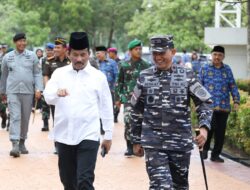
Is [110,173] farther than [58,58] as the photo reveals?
No

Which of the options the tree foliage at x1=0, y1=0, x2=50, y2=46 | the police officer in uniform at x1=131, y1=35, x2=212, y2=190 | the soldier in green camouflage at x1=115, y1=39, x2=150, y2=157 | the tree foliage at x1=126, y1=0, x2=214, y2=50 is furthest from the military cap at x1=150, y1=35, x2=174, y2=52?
the tree foliage at x1=0, y1=0, x2=50, y2=46

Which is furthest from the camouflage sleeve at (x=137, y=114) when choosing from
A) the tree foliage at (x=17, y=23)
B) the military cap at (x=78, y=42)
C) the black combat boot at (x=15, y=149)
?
the tree foliage at (x=17, y=23)

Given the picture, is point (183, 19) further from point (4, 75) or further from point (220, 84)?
point (220, 84)

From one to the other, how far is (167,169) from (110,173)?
4080 mm

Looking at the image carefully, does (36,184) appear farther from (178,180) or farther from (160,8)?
(160,8)

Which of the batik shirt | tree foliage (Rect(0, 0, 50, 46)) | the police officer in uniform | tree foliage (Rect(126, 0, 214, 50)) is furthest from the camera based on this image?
tree foliage (Rect(0, 0, 50, 46))

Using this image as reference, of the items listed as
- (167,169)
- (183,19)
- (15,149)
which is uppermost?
(183,19)

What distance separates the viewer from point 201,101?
6.70 metres

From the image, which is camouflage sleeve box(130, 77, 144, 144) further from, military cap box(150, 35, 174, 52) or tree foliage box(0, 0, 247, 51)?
tree foliage box(0, 0, 247, 51)

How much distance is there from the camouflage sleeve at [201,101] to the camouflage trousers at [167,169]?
337 mm

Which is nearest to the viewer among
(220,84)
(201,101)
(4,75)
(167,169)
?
(167,169)

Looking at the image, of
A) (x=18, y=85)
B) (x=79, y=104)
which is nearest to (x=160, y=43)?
(x=79, y=104)

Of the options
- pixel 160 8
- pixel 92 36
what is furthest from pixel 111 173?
pixel 92 36

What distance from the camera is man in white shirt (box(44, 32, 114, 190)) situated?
22.4 ft
